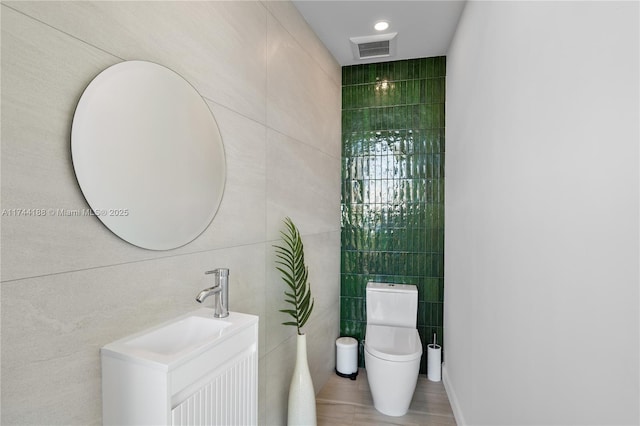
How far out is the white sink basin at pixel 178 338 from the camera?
971mm

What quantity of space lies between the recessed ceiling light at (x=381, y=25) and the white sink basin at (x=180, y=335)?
2.19 metres

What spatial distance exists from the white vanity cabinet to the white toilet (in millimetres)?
1198

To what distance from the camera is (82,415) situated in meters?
0.97

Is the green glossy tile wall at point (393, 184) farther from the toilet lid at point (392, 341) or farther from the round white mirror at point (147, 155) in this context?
the round white mirror at point (147, 155)

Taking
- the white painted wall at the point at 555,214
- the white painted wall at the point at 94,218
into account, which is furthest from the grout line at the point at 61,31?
the white painted wall at the point at 555,214

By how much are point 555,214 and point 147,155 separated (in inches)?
49.1

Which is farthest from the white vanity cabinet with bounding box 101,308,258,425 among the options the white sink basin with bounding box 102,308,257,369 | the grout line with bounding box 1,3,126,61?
the grout line with bounding box 1,3,126,61

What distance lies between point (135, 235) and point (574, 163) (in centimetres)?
126

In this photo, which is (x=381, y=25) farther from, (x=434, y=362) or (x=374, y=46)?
(x=434, y=362)

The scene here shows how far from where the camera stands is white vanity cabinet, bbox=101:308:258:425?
942 millimetres

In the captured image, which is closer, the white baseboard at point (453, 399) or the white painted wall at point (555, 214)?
the white painted wall at point (555, 214)

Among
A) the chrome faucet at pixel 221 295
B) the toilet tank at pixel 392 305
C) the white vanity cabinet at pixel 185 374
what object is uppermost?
the chrome faucet at pixel 221 295

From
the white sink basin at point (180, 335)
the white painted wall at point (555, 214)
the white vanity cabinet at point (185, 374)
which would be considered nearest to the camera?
the white painted wall at point (555, 214)

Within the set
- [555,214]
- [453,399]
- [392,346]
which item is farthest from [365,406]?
[555,214]
